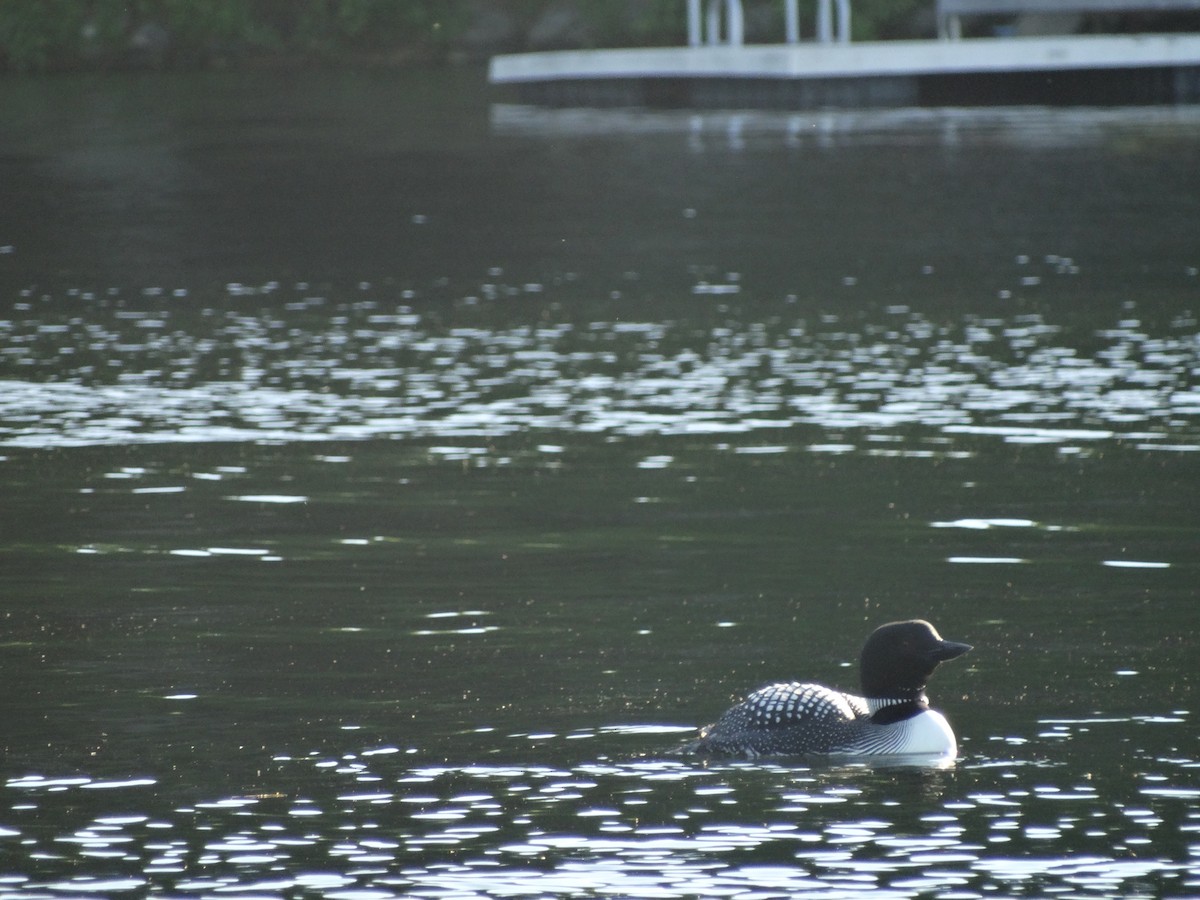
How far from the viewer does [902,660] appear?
9812 mm

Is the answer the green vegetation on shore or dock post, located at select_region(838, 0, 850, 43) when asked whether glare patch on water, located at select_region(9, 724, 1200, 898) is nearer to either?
dock post, located at select_region(838, 0, 850, 43)

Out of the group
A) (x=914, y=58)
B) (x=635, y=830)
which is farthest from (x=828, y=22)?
(x=635, y=830)

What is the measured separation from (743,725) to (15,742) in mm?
Result: 2850

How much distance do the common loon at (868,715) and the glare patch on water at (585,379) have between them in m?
6.67

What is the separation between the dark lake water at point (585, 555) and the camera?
30.0 ft

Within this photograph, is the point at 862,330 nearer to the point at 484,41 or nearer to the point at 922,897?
the point at 922,897

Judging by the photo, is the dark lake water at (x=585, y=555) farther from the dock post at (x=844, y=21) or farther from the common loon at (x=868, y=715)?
the dock post at (x=844, y=21)

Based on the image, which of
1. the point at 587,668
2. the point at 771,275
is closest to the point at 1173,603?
the point at 587,668

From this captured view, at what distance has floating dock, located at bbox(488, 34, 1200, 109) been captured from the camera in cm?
7081

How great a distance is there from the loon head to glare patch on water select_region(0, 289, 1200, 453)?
6804mm

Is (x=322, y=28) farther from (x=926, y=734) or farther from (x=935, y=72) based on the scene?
(x=926, y=734)

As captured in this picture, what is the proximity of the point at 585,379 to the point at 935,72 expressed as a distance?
175 ft

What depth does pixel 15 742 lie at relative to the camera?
10406 millimetres

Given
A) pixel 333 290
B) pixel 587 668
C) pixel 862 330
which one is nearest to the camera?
pixel 587 668
